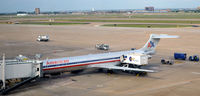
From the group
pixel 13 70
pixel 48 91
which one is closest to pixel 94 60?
pixel 48 91

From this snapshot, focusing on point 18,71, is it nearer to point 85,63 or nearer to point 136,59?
point 85,63

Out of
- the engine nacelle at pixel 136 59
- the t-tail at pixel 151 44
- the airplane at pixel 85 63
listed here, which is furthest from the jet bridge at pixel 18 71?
the t-tail at pixel 151 44

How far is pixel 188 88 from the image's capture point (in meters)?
30.3

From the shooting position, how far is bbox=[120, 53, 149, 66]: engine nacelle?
36.5m

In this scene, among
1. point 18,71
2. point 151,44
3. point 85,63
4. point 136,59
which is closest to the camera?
point 18,71

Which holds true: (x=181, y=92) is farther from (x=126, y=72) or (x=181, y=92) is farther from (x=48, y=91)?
(x=48, y=91)

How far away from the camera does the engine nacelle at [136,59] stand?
120 feet

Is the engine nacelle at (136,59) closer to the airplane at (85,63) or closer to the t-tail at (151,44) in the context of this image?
the airplane at (85,63)

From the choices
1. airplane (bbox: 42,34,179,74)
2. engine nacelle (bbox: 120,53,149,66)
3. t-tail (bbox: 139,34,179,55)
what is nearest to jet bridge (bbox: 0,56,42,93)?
airplane (bbox: 42,34,179,74)

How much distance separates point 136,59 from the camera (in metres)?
36.8

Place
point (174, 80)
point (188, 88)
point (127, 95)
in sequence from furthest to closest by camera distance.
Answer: point (174, 80)
point (188, 88)
point (127, 95)

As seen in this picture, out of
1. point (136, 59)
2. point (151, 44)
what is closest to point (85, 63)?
point (136, 59)

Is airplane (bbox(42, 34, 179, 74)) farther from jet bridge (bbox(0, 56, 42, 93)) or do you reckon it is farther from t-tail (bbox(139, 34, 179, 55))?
t-tail (bbox(139, 34, 179, 55))

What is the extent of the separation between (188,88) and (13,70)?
19.9m
